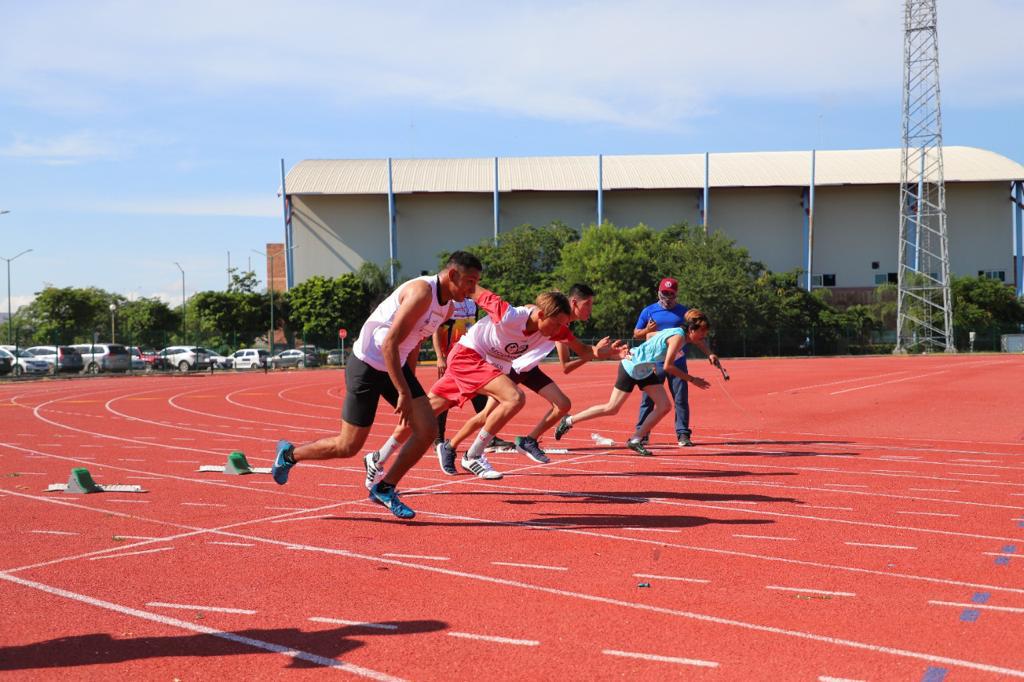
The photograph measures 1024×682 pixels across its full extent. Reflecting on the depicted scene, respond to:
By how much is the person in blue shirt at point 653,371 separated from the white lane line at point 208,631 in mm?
6612

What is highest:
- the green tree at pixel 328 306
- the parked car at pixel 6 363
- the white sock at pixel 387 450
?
the green tree at pixel 328 306

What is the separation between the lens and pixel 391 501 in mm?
7020

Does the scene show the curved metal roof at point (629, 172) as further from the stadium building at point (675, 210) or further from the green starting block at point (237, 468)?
the green starting block at point (237, 468)

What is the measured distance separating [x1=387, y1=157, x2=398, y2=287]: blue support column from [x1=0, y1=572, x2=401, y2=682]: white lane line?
220 feet

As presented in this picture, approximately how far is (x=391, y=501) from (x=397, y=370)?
3.62 feet

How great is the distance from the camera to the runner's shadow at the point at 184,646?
13.2 ft

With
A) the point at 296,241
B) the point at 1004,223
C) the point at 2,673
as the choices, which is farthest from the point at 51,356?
the point at 1004,223

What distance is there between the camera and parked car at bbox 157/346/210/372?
51.9 meters

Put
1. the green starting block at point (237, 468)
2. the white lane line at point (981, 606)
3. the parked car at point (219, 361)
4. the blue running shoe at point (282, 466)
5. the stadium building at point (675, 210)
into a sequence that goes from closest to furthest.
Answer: the white lane line at point (981, 606) < the blue running shoe at point (282, 466) < the green starting block at point (237, 468) < the parked car at point (219, 361) < the stadium building at point (675, 210)

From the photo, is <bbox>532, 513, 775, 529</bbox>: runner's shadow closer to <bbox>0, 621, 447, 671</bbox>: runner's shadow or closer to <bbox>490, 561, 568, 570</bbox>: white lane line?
<bbox>490, 561, 568, 570</bbox>: white lane line

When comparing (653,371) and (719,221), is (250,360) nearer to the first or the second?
(719,221)

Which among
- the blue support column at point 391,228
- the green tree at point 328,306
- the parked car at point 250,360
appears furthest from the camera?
the blue support column at point 391,228

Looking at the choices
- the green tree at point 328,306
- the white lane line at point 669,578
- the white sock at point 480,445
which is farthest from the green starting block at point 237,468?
the green tree at point 328,306

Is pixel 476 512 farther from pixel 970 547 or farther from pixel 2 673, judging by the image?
pixel 2 673
